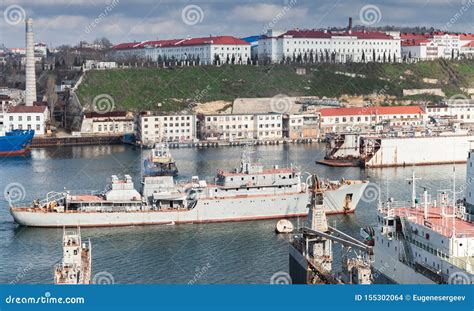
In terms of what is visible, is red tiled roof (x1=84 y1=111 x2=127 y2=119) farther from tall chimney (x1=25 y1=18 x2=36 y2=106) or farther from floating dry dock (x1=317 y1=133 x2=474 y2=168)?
floating dry dock (x1=317 y1=133 x2=474 y2=168)

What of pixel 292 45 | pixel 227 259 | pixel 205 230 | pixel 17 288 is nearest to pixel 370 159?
pixel 205 230

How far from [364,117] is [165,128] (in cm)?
651

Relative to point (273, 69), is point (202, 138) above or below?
below

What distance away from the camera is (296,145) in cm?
2336

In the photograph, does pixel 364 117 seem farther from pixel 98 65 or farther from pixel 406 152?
pixel 98 65

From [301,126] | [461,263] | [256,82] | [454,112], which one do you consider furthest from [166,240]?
[256,82]

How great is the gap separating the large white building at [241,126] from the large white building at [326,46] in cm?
996

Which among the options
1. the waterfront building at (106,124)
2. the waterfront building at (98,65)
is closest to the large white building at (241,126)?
the waterfront building at (106,124)

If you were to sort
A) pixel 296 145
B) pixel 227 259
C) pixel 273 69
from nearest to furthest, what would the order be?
pixel 227 259, pixel 296 145, pixel 273 69

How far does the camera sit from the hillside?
2881 cm

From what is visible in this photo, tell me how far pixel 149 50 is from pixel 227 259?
29.4 meters

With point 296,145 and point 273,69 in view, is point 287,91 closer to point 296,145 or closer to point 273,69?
point 273,69

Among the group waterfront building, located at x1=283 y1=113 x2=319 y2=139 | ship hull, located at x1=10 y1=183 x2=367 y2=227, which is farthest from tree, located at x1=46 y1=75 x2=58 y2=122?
ship hull, located at x1=10 y1=183 x2=367 y2=227

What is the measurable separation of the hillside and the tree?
97 cm
